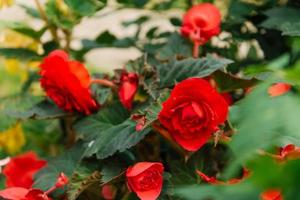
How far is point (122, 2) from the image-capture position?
5.25 ft

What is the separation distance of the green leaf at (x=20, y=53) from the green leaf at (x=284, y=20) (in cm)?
57

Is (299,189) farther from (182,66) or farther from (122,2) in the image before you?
(122,2)

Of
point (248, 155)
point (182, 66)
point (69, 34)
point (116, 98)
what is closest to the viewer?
point (248, 155)

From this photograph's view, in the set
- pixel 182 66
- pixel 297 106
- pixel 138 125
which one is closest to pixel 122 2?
pixel 182 66

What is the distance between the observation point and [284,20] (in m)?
1.43

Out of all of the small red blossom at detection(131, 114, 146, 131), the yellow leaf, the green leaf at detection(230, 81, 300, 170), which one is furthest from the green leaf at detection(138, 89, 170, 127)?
the yellow leaf

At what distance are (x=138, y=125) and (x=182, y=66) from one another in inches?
8.0

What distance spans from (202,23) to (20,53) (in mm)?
475

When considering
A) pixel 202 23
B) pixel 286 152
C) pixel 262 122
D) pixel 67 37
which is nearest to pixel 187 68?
pixel 202 23

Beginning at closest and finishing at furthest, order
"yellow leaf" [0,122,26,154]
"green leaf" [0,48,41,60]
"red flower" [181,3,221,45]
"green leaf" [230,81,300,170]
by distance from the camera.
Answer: "green leaf" [230,81,300,170], "red flower" [181,3,221,45], "green leaf" [0,48,41,60], "yellow leaf" [0,122,26,154]

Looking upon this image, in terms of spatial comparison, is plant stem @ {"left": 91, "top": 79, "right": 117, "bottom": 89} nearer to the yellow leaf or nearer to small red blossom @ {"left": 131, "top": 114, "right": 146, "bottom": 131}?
small red blossom @ {"left": 131, "top": 114, "right": 146, "bottom": 131}

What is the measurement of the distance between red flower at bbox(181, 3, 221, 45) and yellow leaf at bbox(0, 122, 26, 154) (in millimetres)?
633

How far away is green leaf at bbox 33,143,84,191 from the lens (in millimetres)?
1282

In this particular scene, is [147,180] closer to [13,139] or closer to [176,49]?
[176,49]
